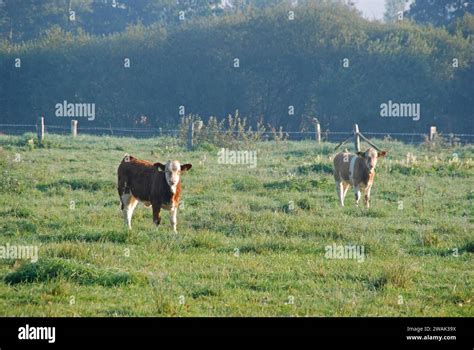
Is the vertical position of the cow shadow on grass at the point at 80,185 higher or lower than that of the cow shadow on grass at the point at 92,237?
higher

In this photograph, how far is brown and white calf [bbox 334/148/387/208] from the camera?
17.5m

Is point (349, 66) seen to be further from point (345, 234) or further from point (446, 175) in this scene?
point (345, 234)

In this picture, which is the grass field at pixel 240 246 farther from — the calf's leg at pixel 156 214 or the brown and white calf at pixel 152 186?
the brown and white calf at pixel 152 186

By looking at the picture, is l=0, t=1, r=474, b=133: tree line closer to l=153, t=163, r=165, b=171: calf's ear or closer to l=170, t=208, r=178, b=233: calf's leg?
l=153, t=163, r=165, b=171: calf's ear

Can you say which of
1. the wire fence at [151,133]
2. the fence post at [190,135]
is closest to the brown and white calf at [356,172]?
the fence post at [190,135]

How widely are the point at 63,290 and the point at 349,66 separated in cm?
3767

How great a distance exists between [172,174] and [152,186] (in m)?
0.46

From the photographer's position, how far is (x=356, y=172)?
1766cm

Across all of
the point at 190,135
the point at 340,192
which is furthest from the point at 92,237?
the point at 190,135

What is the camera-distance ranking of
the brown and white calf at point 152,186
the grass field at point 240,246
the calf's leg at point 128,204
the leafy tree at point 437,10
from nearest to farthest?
the grass field at point 240,246
the brown and white calf at point 152,186
the calf's leg at point 128,204
the leafy tree at point 437,10

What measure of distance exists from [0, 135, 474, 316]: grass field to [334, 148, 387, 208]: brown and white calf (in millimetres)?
308

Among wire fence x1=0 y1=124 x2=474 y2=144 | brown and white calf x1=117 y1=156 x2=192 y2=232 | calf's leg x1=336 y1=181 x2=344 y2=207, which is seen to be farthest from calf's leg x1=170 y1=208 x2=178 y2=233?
wire fence x1=0 y1=124 x2=474 y2=144

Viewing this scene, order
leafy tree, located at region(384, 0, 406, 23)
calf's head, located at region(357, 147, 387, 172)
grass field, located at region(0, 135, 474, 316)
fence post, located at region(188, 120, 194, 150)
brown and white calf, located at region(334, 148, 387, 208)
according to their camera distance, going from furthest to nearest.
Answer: leafy tree, located at region(384, 0, 406, 23)
fence post, located at region(188, 120, 194, 150)
calf's head, located at region(357, 147, 387, 172)
brown and white calf, located at region(334, 148, 387, 208)
grass field, located at region(0, 135, 474, 316)

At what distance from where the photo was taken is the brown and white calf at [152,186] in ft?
44.5
